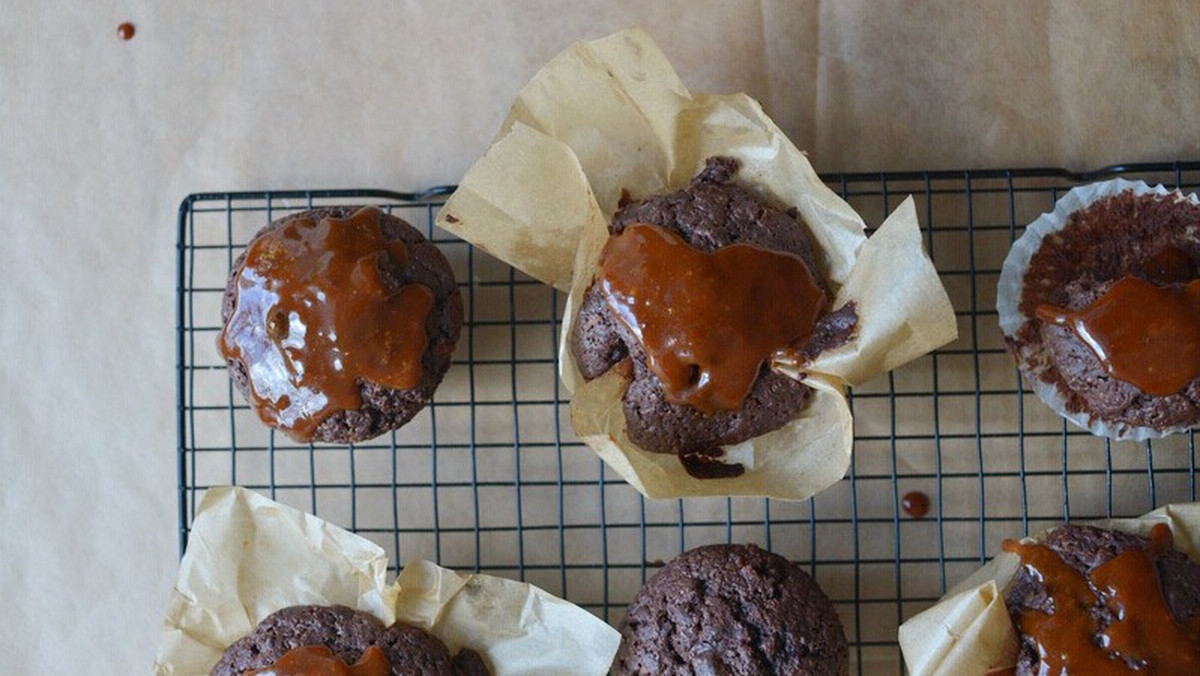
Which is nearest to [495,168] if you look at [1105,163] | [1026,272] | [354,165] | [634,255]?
[634,255]

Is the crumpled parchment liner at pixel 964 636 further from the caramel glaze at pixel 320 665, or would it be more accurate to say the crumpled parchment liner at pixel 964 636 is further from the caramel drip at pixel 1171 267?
the caramel glaze at pixel 320 665

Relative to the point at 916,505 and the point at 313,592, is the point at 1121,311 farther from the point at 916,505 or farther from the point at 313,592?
the point at 313,592

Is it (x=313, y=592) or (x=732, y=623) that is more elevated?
(x=732, y=623)

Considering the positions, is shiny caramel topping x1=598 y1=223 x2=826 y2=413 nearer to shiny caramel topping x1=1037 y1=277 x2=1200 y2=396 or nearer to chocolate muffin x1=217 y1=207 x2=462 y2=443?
chocolate muffin x1=217 y1=207 x2=462 y2=443

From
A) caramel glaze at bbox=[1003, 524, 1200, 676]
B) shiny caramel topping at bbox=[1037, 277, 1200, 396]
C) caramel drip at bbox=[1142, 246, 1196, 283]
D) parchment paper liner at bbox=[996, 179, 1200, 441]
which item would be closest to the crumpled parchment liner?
caramel glaze at bbox=[1003, 524, 1200, 676]

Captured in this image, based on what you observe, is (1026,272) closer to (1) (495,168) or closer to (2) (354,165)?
(1) (495,168)

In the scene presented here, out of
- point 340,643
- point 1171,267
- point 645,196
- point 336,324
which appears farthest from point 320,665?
point 1171,267
